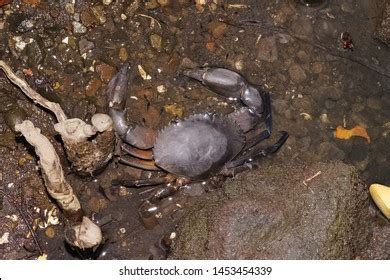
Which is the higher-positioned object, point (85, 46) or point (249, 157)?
point (85, 46)

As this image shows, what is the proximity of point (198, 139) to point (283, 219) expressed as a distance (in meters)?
0.87

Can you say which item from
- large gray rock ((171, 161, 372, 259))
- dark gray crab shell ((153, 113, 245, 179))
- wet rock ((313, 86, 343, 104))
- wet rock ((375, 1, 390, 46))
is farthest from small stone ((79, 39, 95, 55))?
wet rock ((375, 1, 390, 46))

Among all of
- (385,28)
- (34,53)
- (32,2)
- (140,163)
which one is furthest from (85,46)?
(385,28)

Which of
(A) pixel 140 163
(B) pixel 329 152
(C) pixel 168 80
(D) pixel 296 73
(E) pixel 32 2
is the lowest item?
(B) pixel 329 152

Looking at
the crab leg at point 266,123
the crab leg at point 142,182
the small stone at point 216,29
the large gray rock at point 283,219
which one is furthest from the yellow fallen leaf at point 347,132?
the crab leg at point 142,182

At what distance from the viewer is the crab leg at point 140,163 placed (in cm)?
446

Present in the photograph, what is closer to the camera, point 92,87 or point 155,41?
point 92,87

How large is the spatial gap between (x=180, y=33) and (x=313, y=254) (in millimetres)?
2010

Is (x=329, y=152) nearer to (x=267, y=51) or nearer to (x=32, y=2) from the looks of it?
(x=267, y=51)

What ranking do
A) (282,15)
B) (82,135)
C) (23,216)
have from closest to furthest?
(82,135) → (23,216) → (282,15)

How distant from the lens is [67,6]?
15.2ft

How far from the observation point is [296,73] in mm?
4797
